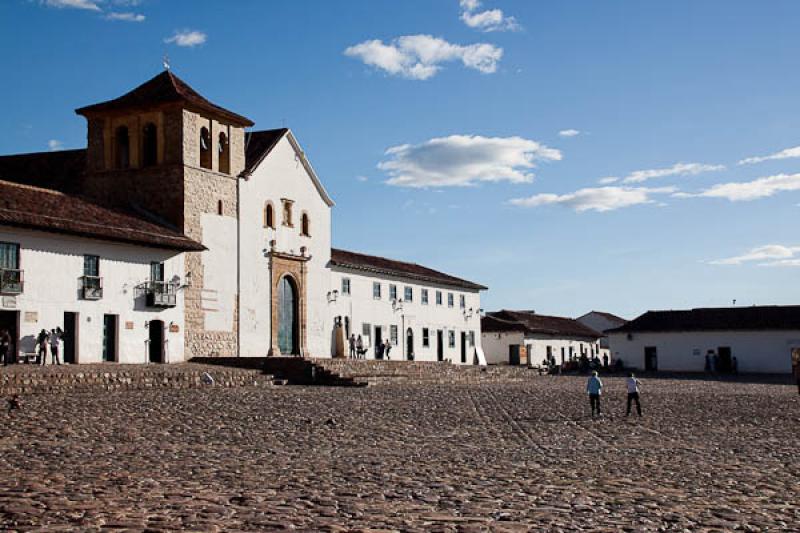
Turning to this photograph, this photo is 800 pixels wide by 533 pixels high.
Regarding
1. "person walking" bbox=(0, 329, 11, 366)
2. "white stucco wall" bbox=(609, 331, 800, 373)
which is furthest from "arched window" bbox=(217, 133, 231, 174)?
"white stucco wall" bbox=(609, 331, 800, 373)

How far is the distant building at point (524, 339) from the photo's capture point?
198 ft

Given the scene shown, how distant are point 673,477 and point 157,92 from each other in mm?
28663

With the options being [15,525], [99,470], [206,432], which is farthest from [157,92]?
[15,525]

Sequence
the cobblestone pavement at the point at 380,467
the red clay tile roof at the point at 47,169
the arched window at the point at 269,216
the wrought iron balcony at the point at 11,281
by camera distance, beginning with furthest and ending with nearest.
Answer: the arched window at the point at 269,216
the red clay tile roof at the point at 47,169
the wrought iron balcony at the point at 11,281
the cobblestone pavement at the point at 380,467

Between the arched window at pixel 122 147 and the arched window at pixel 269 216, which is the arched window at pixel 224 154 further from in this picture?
the arched window at pixel 122 147

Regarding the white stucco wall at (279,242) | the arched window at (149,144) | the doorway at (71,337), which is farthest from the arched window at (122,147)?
the doorway at (71,337)

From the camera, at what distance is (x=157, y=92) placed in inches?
1396

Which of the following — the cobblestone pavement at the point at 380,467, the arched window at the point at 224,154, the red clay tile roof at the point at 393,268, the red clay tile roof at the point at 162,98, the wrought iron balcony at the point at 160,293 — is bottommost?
the cobblestone pavement at the point at 380,467

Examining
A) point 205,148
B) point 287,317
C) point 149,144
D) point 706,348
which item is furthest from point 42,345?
point 706,348

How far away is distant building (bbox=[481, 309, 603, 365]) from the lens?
198ft

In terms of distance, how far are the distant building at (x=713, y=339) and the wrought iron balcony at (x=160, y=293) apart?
108 feet

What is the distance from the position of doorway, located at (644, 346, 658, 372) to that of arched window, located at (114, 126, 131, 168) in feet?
110

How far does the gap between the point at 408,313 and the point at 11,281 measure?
2495 centimetres

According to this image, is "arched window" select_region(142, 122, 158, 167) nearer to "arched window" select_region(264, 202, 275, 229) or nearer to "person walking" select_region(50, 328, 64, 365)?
"arched window" select_region(264, 202, 275, 229)
